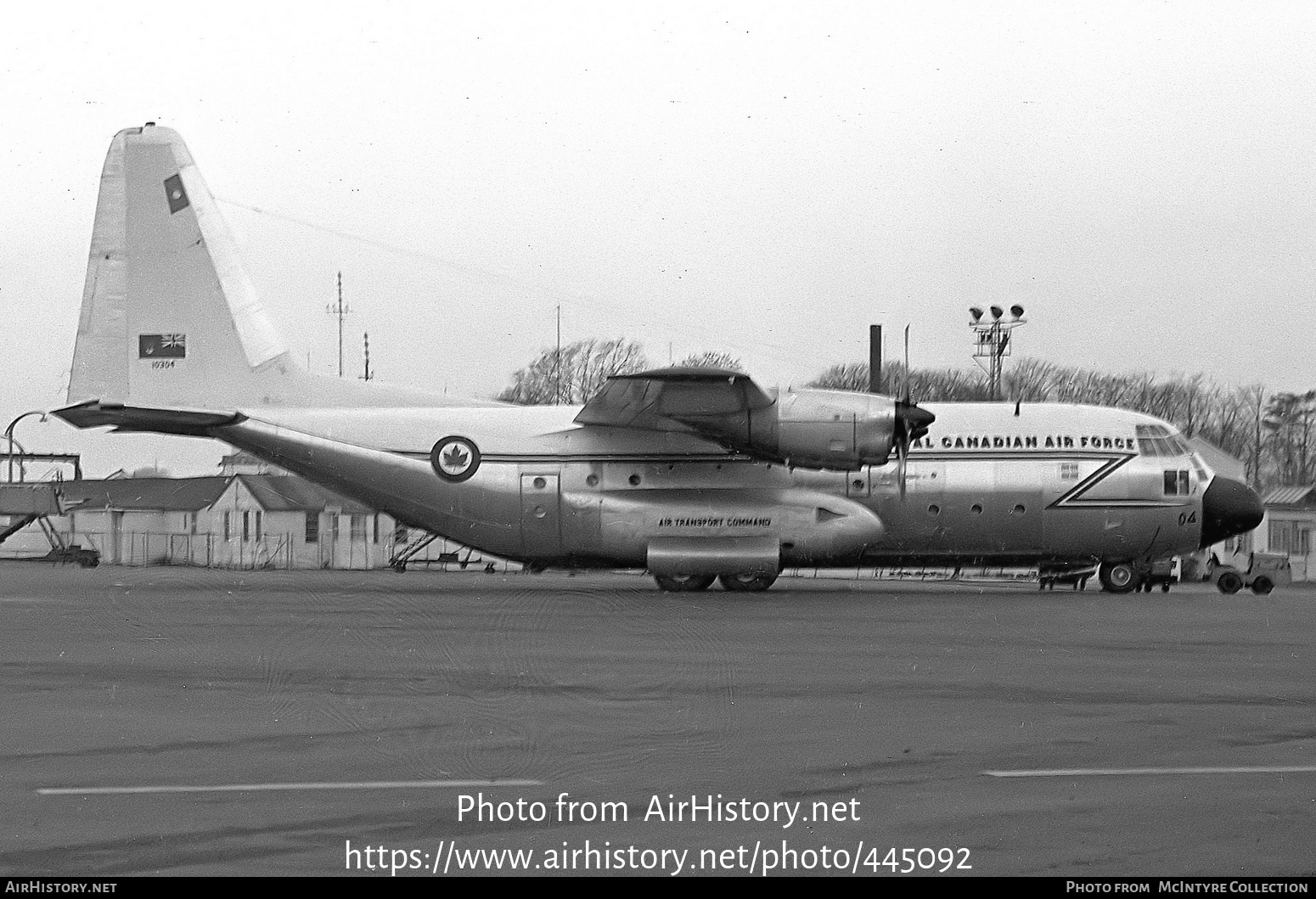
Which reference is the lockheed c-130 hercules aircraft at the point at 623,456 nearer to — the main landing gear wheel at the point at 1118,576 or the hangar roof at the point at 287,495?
the main landing gear wheel at the point at 1118,576

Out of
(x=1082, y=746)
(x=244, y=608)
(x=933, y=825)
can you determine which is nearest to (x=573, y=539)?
(x=244, y=608)

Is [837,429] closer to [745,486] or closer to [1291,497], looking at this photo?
[745,486]

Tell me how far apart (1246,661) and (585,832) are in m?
10.3

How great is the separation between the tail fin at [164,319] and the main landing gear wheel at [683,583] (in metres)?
5.26

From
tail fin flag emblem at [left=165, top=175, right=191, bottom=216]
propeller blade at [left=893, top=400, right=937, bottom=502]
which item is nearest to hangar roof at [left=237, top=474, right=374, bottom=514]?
tail fin flag emblem at [left=165, top=175, right=191, bottom=216]

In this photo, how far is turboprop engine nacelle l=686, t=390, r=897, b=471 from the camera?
86.4ft

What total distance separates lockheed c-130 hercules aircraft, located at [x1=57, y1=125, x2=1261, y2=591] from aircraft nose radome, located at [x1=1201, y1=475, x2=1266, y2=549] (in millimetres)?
44

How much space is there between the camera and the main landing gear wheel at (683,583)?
1125 inches

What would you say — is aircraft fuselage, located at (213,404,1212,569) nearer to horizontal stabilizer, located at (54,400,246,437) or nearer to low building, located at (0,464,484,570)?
horizontal stabilizer, located at (54,400,246,437)

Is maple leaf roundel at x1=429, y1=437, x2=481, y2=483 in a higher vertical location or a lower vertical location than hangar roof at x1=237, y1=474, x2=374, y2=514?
higher

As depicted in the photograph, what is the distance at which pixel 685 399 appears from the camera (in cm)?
2662

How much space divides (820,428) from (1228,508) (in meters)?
8.13

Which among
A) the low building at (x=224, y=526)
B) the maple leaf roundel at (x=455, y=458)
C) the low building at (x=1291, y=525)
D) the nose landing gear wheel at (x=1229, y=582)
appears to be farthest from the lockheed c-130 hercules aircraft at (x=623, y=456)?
the low building at (x=1291, y=525)

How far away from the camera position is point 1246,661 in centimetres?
1512
